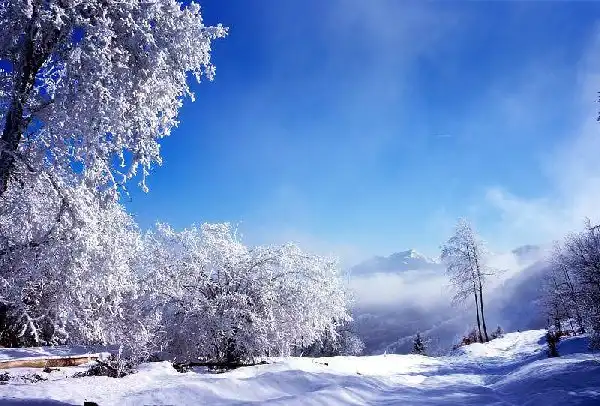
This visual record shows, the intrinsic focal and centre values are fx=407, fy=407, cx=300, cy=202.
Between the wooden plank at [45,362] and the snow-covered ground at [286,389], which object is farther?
the wooden plank at [45,362]

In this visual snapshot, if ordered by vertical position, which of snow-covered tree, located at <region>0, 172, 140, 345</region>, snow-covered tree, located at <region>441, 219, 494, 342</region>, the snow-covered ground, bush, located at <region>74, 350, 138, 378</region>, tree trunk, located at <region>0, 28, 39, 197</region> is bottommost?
the snow-covered ground

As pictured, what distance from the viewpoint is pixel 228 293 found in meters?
19.1

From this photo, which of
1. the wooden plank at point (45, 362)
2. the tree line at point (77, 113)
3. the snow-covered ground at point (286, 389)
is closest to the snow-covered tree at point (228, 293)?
the wooden plank at point (45, 362)

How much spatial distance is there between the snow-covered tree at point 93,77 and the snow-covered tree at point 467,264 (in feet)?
112

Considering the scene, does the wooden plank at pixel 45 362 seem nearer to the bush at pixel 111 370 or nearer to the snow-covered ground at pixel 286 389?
the snow-covered ground at pixel 286 389

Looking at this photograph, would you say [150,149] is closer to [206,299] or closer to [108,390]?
[108,390]

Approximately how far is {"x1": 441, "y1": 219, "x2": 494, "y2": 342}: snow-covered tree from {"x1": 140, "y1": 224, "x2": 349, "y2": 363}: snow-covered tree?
18771 mm

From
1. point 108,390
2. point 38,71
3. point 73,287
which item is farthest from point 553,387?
point 38,71

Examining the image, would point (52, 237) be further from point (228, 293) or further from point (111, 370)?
point (228, 293)

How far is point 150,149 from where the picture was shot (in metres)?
7.91

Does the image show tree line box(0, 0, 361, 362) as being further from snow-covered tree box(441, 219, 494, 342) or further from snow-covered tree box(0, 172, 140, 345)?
snow-covered tree box(441, 219, 494, 342)

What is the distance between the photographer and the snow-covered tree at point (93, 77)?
6.96 metres

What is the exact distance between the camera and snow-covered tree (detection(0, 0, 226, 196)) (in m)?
6.96

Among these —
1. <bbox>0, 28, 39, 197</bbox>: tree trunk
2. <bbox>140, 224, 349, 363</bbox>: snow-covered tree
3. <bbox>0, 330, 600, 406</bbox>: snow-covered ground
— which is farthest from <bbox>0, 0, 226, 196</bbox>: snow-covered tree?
<bbox>140, 224, 349, 363</bbox>: snow-covered tree
